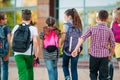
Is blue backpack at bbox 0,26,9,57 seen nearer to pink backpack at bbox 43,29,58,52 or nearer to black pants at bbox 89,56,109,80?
pink backpack at bbox 43,29,58,52

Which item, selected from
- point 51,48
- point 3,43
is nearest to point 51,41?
point 51,48

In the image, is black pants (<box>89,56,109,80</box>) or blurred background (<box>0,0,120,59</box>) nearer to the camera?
black pants (<box>89,56,109,80</box>)

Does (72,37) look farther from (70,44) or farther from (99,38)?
(99,38)

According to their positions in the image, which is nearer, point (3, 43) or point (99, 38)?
point (99, 38)

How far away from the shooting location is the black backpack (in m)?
8.30

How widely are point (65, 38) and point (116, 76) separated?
297 centimetres

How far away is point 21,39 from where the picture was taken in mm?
8297

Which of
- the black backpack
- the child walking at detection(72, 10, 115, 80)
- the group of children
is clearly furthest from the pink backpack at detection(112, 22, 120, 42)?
the black backpack

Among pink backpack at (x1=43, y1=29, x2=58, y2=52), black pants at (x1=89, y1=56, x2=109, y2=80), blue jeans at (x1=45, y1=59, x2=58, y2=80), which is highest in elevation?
pink backpack at (x1=43, y1=29, x2=58, y2=52)

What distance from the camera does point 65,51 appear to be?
945 cm

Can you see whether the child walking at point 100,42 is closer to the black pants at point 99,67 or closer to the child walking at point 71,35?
the black pants at point 99,67

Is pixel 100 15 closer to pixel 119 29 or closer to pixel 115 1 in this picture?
pixel 119 29

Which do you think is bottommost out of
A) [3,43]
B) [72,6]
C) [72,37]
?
[3,43]

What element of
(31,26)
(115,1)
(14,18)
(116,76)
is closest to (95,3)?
(115,1)
